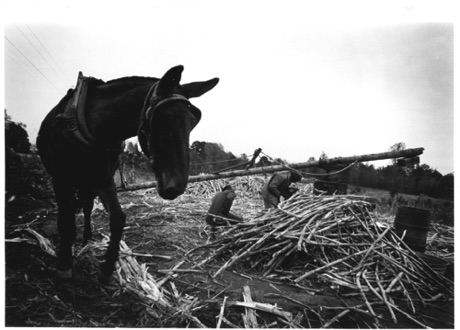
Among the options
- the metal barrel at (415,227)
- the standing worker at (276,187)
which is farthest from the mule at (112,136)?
the standing worker at (276,187)

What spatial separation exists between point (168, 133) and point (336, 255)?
3.50 m

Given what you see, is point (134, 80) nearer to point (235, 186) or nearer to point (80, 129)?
Result: point (80, 129)

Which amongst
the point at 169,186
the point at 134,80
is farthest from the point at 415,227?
the point at 134,80

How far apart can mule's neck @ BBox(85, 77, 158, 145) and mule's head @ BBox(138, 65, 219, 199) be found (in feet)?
1.05

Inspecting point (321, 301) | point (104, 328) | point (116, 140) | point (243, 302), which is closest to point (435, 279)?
point (321, 301)

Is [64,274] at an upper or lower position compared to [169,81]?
lower

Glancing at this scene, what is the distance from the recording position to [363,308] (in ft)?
9.54

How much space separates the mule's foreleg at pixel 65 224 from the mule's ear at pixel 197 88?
1764 millimetres

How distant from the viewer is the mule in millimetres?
1803

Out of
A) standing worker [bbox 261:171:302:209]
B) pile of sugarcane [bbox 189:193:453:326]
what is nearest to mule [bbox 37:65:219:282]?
pile of sugarcane [bbox 189:193:453:326]

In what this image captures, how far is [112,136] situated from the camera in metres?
2.38

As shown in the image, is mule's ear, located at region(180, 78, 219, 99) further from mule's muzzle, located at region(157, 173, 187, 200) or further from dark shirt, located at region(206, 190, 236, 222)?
dark shirt, located at region(206, 190, 236, 222)

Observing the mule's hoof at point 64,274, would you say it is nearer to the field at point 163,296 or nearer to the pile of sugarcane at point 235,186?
the field at point 163,296

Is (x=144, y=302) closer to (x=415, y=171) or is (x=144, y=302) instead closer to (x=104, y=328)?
(x=104, y=328)
